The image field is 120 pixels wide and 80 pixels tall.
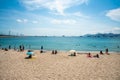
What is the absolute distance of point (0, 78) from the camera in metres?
10.4

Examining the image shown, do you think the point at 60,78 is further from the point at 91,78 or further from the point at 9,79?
the point at 9,79

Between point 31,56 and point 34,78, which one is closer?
point 34,78

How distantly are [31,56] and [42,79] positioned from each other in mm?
11191

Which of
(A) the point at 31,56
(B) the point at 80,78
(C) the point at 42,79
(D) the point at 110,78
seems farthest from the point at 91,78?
(A) the point at 31,56

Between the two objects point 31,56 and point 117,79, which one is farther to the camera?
Result: point 31,56

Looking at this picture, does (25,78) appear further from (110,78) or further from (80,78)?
(110,78)

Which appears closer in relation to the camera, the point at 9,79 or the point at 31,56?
the point at 9,79

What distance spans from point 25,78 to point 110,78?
284 inches

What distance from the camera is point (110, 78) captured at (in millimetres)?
10727

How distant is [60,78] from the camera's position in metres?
10.8

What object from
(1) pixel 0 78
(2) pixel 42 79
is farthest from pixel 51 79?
(1) pixel 0 78

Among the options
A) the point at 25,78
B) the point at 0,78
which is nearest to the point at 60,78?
the point at 25,78

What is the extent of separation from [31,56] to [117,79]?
14.4 metres

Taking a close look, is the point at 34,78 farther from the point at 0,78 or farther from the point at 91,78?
the point at 91,78
